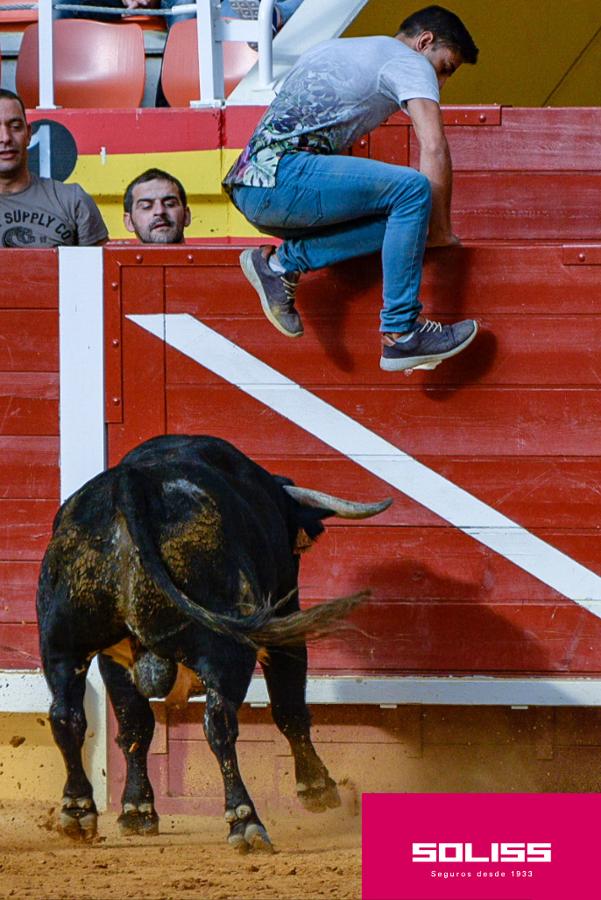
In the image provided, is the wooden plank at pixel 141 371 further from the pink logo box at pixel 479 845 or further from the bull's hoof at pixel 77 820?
the pink logo box at pixel 479 845

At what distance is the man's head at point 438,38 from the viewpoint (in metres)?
4.39

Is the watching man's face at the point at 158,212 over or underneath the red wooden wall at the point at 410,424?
over

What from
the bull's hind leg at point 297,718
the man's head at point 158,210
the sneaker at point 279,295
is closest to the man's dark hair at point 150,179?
the man's head at point 158,210

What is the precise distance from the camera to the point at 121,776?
4.95m

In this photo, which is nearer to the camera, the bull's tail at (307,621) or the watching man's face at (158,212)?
the bull's tail at (307,621)

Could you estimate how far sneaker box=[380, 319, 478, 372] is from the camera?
14.7 ft

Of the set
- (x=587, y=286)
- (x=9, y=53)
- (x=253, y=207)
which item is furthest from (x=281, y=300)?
(x=9, y=53)

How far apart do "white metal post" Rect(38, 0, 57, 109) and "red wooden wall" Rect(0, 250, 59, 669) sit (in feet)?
5.48

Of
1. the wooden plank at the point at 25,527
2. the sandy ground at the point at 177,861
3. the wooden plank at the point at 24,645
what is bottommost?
the sandy ground at the point at 177,861

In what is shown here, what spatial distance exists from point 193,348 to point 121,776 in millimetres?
1357

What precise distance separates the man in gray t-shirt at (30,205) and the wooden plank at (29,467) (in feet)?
2.31

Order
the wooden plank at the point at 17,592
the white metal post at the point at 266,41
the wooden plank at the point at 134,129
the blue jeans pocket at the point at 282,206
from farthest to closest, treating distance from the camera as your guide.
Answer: the wooden plank at the point at 134,129 < the white metal post at the point at 266,41 < the wooden plank at the point at 17,592 < the blue jeans pocket at the point at 282,206

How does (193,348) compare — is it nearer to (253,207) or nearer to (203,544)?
(253,207)

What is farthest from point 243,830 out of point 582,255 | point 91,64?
point 91,64
